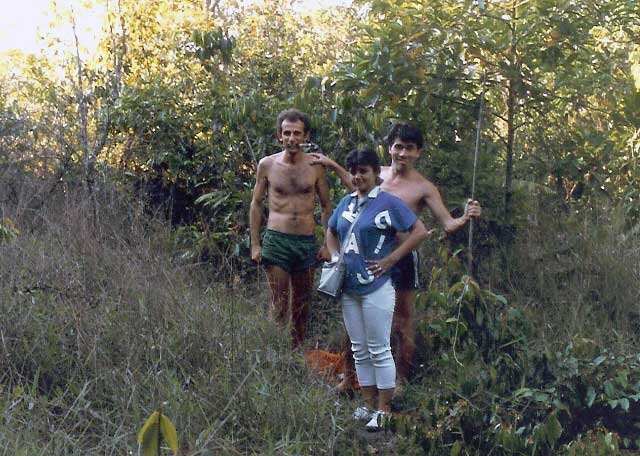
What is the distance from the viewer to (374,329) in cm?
509

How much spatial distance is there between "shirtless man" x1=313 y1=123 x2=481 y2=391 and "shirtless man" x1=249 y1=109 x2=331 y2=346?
591 mm

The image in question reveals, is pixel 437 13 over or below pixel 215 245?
over

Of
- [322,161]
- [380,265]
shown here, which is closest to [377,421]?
[380,265]

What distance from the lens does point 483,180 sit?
6.91 metres

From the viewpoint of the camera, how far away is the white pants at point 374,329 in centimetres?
509

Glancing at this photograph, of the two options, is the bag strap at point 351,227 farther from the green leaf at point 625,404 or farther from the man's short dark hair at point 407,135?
the green leaf at point 625,404

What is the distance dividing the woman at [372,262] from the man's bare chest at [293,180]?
1018 millimetres

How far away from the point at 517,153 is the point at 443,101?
0.87 m

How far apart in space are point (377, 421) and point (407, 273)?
118 centimetres

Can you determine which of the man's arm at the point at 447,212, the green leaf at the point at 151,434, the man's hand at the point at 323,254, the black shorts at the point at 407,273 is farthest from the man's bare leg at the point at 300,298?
the green leaf at the point at 151,434

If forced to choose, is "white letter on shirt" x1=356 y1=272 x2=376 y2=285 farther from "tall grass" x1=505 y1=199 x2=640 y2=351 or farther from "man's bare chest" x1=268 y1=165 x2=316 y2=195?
"tall grass" x1=505 y1=199 x2=640 y2=351

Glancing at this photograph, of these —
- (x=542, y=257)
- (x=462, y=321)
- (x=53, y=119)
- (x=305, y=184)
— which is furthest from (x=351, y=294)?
(x=53, y=119)

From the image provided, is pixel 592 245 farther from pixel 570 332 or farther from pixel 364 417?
pixel 364 417

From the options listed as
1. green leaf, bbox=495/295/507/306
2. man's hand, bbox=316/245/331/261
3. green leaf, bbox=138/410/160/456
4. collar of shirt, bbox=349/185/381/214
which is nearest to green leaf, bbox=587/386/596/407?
green leaf, bbox=495/295/507/306
